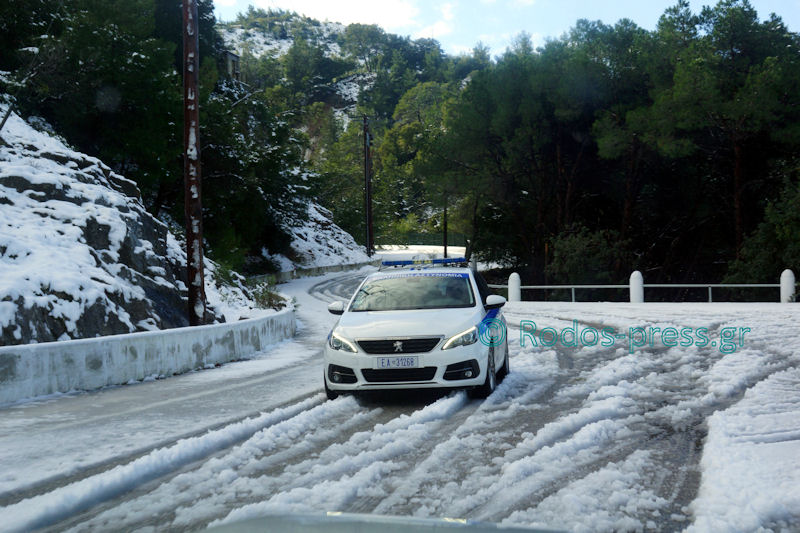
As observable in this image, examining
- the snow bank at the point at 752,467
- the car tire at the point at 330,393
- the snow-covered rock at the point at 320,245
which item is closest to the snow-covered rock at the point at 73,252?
the car tire at the point at 330,393

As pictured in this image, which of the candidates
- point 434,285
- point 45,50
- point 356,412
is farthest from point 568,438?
point 45,50

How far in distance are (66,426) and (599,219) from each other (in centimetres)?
4421

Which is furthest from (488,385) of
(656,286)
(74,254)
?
(656,286)

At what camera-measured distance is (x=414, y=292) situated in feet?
33.5

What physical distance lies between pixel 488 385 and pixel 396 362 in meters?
1.15

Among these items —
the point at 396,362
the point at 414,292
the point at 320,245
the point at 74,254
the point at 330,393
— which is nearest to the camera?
the point at 396,362

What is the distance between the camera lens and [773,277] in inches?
1377

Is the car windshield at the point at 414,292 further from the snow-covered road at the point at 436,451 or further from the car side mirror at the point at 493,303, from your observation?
the snow-covered road at the point at 436,451

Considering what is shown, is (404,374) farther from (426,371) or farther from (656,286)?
(656,286)

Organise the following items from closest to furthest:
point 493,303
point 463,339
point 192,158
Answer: point 463,339
point 493,303
point 192,158

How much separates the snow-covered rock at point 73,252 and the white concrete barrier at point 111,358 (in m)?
2.37

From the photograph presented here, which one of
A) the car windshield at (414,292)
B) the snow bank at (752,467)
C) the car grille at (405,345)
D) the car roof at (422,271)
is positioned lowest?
the snow bank at (752,467)

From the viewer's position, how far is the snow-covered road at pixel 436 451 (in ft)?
15.4

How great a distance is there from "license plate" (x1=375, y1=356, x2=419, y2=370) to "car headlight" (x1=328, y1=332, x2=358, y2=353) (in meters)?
0.31
